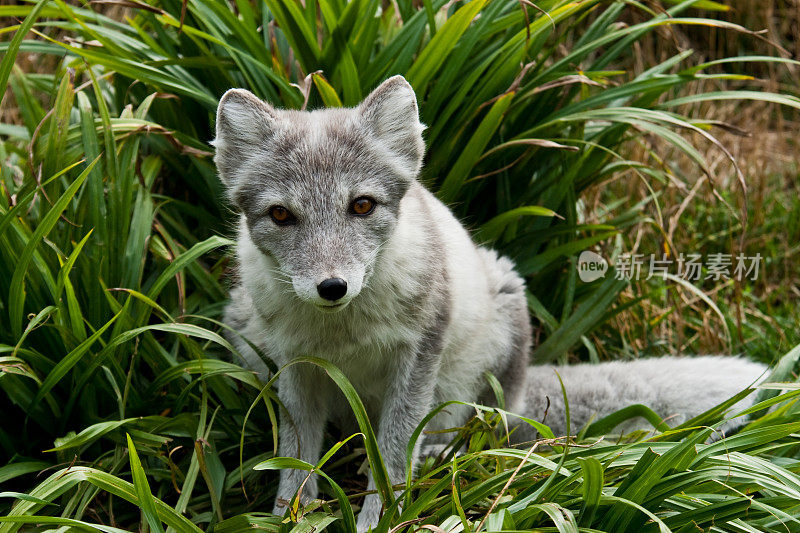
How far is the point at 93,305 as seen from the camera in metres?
3.44

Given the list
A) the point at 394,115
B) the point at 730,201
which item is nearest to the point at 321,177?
the point at 394,115

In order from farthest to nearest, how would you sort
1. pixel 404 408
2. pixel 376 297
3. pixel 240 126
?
pixel 404 408, pixel 376 297, pixel 240 126

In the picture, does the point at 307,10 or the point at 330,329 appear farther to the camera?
the point at 307,10

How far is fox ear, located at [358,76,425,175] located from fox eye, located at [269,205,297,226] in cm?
45

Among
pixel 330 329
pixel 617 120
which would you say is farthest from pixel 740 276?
pixel 330 329

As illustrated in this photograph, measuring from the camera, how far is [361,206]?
287 centimetres

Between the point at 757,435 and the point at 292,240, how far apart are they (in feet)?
5.93

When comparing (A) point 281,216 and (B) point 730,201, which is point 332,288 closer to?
(A) point 281,216

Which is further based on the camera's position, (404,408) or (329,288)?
(404,408)

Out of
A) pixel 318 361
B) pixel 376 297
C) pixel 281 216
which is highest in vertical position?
pixel 281 216

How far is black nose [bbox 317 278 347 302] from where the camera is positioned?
2.62 metres

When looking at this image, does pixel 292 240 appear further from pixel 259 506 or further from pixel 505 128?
pixel 505 128

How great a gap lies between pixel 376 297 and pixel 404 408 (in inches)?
19.2

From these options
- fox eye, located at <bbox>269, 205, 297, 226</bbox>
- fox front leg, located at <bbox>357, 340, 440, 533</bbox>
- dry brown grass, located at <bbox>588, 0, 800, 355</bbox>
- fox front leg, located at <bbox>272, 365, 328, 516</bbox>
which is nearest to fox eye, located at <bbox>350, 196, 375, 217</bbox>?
fox eye, located at <bbox>269, 205, 297, 226</bbox>
